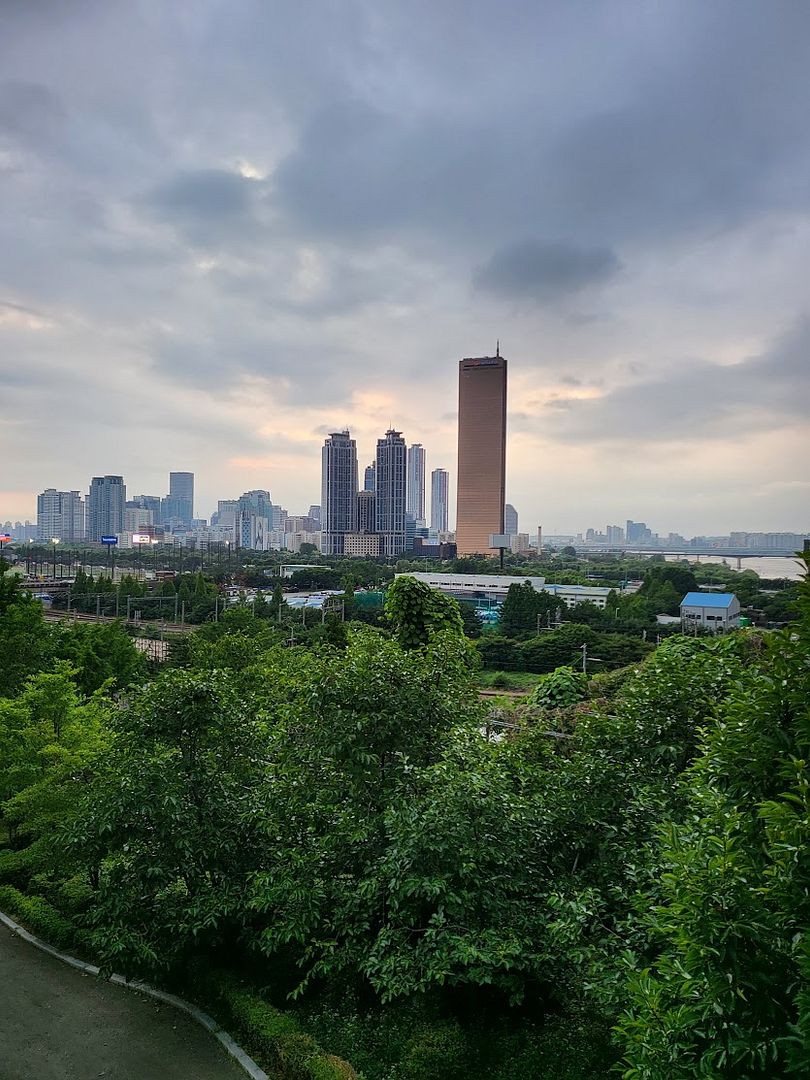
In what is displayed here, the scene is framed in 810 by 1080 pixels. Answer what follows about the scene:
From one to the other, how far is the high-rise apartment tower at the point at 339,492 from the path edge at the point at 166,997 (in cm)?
12055

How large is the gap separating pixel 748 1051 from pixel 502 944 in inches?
97.8

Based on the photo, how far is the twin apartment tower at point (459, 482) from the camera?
12769 cm

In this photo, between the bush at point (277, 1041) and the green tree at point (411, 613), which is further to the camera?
the green tree at point (411, 613)

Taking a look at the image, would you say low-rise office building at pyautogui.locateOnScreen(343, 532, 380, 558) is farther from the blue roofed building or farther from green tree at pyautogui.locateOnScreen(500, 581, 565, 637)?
the blue roofed building

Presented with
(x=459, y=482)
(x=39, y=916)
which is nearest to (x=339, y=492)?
(x=459, y=482)

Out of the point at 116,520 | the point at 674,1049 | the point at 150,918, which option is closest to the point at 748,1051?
the point at 674,1049

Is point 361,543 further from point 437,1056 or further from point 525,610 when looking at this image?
point 437,1056

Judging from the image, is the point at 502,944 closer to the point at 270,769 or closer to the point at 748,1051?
the point at 748,1051

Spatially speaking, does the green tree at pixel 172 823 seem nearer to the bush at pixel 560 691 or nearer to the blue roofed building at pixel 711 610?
the bush at pixel 560 691

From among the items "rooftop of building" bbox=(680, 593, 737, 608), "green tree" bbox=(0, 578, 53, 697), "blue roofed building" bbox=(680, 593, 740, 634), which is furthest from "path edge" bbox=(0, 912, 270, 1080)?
"rooftop of building" bbox=(680, 593, 737, 608)

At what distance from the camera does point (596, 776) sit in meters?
5.92

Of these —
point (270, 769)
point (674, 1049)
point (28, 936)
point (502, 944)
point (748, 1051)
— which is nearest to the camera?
point (748, 1051)

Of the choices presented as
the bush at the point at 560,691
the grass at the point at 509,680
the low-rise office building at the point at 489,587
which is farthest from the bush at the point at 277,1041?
the low-rise office building at the point at 489,587

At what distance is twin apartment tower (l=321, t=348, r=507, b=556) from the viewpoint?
5027 inches
